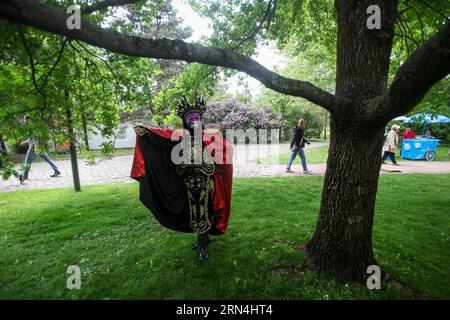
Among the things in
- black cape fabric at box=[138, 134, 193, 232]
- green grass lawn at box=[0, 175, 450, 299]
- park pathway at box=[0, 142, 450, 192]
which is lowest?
green grass lawn at box=[0, 175, 450, 299]

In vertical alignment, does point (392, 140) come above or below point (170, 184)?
above

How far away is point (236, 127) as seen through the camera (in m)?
25.7

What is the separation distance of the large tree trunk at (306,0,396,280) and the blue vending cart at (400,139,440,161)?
14450 millimetres

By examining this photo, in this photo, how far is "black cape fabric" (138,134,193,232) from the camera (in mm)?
4270

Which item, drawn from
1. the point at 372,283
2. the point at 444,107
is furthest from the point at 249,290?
the point at 444,107

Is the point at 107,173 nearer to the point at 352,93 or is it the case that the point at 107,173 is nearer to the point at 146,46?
the point at 146,46

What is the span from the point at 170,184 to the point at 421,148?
16014mm

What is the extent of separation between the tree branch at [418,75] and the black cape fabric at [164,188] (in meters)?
3.04

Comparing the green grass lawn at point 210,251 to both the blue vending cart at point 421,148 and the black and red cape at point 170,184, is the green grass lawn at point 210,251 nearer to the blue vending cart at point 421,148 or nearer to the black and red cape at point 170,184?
the black and red cape at point 170,184

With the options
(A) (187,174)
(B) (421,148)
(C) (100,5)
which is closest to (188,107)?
(A) (187,174)

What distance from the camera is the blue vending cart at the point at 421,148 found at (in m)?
14.7

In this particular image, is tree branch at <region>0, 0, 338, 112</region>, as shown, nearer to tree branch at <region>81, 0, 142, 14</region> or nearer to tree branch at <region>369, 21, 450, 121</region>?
tree branch at <region>369, 21, 450, 121</region>

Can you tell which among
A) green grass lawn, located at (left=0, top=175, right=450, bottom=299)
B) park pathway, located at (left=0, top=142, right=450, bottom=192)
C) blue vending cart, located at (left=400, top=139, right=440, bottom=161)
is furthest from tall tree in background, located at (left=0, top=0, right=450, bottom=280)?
blue vending cart, located at (left=400, top=139, right=440, bottom=161)

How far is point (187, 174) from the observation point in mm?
4168
